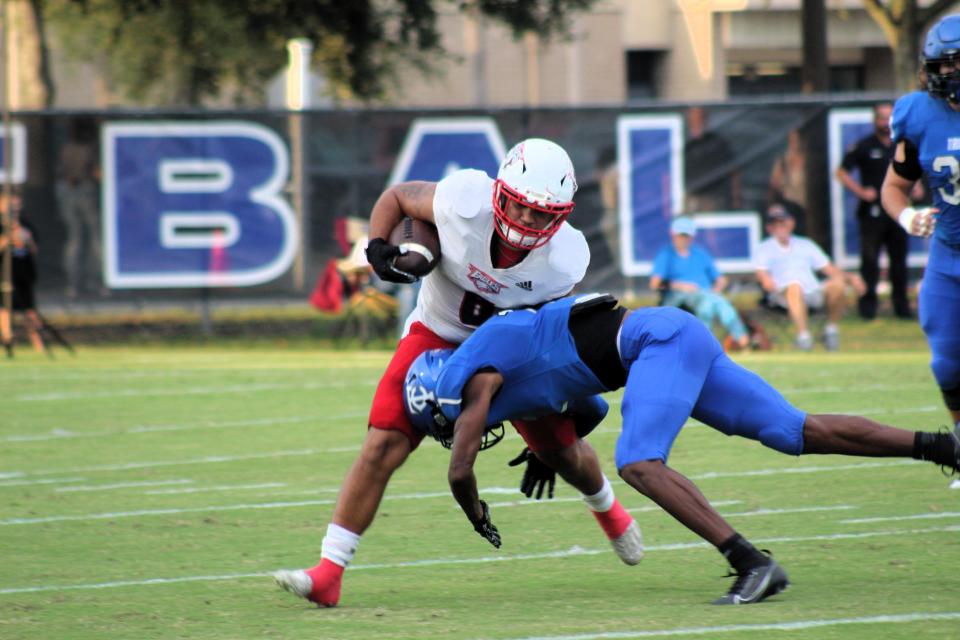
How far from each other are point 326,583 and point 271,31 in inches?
685

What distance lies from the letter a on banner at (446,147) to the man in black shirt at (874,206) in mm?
3690

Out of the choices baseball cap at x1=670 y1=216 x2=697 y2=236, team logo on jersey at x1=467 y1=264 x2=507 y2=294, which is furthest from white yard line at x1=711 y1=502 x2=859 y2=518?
baseball cap at x1=670 y1=216 x2=697 y2=236

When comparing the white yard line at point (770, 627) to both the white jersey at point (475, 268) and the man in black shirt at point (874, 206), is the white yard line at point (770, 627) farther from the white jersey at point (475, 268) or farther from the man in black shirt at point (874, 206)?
the man in black shirt at point (874, 206)

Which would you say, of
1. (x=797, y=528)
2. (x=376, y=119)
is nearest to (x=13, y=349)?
(x=376, y=119)

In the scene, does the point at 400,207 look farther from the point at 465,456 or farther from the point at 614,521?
the point at 614,521

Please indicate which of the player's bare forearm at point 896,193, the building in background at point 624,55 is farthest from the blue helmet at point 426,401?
the building in background at point 624,55

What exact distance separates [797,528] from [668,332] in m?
1.86

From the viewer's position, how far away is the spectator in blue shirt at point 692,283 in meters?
15.1

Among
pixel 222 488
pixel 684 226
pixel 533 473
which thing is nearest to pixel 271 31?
pixel 684 226

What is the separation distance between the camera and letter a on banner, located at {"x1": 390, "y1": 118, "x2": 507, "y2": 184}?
1700 centimetres

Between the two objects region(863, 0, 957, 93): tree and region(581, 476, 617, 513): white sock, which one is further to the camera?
region(863, 0, 957, 93): tree

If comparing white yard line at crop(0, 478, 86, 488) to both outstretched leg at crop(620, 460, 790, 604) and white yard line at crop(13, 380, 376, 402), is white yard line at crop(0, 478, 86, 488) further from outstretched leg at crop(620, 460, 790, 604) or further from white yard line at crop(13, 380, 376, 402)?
outstretched leg at crop(620, 460, 790, 604)

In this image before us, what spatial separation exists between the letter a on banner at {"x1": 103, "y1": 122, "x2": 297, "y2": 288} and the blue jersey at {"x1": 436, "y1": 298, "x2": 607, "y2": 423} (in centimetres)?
1157

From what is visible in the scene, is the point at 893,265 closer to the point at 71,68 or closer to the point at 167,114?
the point at 167,114
